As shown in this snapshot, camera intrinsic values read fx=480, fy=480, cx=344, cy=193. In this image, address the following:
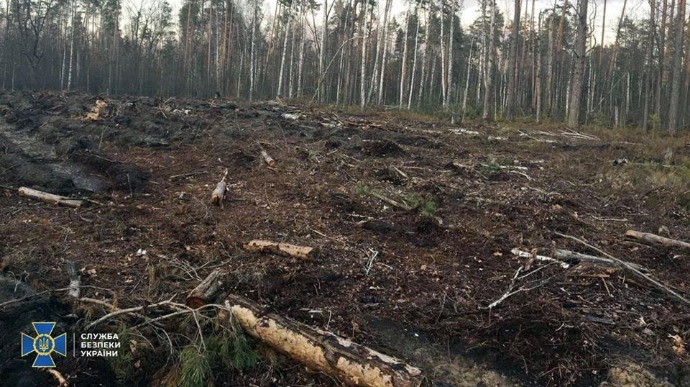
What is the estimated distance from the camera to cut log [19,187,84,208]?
6242 millimetres

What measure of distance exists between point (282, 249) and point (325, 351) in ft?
5.88

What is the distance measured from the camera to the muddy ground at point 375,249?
3475 millimetres

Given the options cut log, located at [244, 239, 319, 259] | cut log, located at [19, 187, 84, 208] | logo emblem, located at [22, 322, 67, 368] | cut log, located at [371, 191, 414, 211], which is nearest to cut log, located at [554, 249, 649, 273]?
cut log, located at [371, 191, 414, 211]

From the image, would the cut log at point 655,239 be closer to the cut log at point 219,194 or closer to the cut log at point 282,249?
the cut log at point 282,249

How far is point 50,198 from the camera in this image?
249 inches

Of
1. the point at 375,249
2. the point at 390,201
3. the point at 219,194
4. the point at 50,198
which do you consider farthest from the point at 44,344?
the point at 390,201

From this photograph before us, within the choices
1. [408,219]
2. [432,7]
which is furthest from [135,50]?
[408,219]

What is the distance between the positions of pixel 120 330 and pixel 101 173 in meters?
5.19

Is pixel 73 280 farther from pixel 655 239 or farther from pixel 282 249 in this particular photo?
pixel 655 239

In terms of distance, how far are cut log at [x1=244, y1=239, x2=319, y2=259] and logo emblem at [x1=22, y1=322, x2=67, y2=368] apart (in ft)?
6.46

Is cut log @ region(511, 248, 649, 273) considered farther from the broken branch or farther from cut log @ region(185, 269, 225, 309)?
cut log @ region(185, 269, 225, 309)

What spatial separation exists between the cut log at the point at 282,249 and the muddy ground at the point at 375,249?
10cm

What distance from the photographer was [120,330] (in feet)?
11.5

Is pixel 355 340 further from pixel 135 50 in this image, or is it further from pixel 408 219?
pixel 135 50
